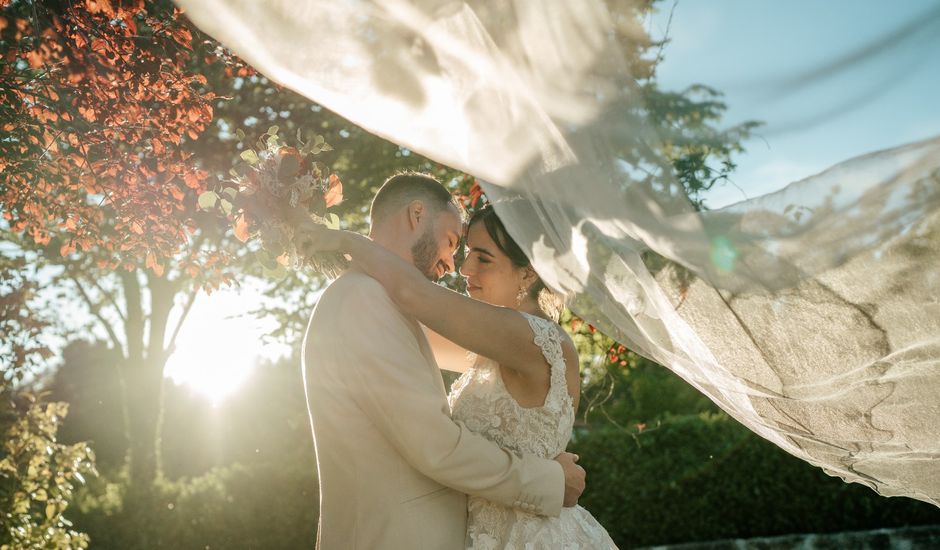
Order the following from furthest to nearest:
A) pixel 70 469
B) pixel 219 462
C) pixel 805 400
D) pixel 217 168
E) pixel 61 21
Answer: pixel 219 462, pixel 217 168, pixel 70 469, pixel 61 21, pixel 805 400

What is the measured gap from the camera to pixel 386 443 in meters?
2.68

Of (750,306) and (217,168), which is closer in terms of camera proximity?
(750,306)

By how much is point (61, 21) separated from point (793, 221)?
9.97ft

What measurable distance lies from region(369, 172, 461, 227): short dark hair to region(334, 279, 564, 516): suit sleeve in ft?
1.51

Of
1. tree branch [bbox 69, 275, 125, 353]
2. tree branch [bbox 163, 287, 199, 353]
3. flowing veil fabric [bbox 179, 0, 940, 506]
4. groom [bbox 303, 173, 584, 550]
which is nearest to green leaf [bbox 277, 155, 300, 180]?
groom [bbox 303, 173, 584, 550]

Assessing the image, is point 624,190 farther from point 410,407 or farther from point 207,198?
point 207,198

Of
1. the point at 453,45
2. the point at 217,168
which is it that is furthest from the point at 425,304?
the point at 217,168

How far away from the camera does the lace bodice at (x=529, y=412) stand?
3.04 m

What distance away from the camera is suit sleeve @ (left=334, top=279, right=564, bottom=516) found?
2.56m

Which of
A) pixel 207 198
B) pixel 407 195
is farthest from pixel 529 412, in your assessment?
pixel 207 198

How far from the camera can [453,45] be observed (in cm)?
195

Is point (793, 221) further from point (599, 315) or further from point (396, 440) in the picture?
point (396, 440)

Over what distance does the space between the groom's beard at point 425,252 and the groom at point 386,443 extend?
0.30m

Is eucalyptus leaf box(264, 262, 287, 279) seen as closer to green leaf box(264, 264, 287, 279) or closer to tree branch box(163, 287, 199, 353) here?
green leaf box(264, 264, 287, 279)
